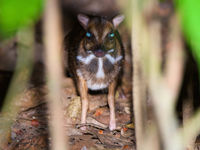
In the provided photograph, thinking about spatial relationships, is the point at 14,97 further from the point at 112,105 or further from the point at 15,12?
the point at 15,12

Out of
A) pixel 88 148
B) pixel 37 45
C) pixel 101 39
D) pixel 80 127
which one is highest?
pixel 37 45

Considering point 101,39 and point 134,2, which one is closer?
point 134,2

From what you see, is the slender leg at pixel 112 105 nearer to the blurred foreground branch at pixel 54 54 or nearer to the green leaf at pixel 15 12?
the blurred foreground branch at pixel 54 54

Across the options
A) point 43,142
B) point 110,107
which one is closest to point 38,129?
point 43,142

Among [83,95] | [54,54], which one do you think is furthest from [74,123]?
[54,54]

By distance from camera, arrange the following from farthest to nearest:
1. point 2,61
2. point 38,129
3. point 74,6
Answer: point 74,6 < point 2,61 < point 38,129

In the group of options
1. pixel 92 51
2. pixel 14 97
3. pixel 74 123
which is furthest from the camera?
pixel 14 97

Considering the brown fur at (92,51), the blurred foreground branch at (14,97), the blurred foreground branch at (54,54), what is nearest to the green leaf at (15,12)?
the blurred foreground branch at (54,54)

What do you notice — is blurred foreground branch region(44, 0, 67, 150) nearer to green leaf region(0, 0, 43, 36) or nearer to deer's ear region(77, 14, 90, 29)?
green leaf region(0, 0, 43, 36)

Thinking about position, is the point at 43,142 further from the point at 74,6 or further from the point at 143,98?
the point at 74,6
